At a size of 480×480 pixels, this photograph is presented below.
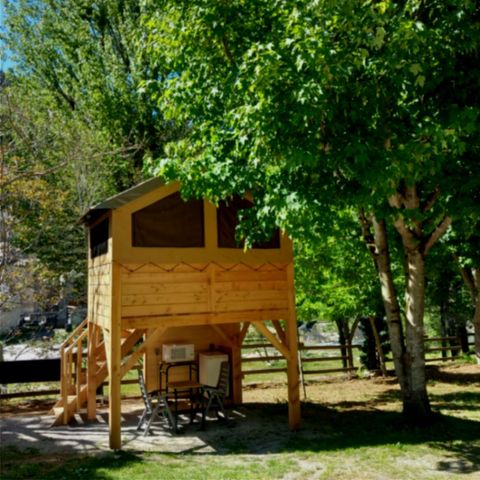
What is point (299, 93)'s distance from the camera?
5410 millimetres

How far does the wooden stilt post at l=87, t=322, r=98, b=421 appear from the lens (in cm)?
989

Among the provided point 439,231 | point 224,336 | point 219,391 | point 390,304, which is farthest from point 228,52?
point 224,336

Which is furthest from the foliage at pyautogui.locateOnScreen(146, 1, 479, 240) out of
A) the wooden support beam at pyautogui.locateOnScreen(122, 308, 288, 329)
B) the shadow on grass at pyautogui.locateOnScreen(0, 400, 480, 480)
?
the shadow on grass at pyautogui.locateOnScreen(0, 400, 480, 480)

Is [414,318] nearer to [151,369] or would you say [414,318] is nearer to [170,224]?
[170,224]

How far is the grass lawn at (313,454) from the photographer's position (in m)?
6.24

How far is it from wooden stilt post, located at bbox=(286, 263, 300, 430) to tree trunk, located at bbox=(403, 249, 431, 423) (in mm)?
2028

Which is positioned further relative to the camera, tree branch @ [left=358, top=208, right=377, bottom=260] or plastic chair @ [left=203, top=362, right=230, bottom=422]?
tree branch @ [left=358, top=208, right=377, bottom=260]

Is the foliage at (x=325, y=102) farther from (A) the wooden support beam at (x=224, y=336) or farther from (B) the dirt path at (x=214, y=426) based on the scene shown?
(A) the wooden support beam at (x=224, y=336)

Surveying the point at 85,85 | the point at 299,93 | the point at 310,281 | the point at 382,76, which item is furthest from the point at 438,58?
the point at 85,85

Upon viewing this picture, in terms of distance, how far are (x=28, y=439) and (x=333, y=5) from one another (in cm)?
867

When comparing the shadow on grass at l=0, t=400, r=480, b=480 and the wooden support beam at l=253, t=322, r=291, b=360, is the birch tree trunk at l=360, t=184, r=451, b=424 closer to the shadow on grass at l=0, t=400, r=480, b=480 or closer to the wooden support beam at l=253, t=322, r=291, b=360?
the shadow on grass at l=0, t=400, r=480, b=480

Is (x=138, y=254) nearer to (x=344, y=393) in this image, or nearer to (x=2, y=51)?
(x=2, y=51)

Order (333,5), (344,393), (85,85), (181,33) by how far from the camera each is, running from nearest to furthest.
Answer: (333,5)
(181,33)
(344,393)
(85,85)

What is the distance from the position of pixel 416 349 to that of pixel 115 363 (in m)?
5.38
